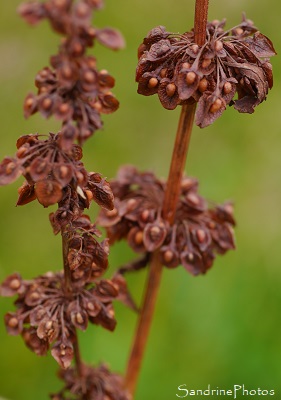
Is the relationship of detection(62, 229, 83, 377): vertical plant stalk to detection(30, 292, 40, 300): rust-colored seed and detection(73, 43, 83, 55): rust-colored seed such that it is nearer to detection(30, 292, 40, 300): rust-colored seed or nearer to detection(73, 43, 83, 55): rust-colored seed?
detection(30, 292, 40, 300): rust-colored seed

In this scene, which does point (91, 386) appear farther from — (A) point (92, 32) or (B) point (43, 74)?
(A) point (92, 32)

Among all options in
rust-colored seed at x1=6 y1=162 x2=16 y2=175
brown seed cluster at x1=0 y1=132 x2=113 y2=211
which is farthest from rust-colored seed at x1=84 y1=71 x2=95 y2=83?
rust-colored seed at x1=6 y1=162 x2=16 y2=175

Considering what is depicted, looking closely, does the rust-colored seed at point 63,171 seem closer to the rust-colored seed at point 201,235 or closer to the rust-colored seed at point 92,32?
the rust-colored seed at point 92,32

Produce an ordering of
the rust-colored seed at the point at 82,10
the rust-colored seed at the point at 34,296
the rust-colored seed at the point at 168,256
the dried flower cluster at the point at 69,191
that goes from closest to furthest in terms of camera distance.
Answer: the rust-colored seed at the point at 82,10 < the dried flower cluster at the point at 69,191 < the rust-colored seed at the point at 34,296 < the rust-colored seed at the point at 168,256

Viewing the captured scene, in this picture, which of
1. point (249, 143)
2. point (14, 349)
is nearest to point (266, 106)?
point (249, 143)

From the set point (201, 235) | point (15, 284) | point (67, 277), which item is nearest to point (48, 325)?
point (67, 277)

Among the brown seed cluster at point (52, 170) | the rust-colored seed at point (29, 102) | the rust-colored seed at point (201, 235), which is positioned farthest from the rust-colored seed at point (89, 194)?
the rust-colored seed at point (201, 235)
